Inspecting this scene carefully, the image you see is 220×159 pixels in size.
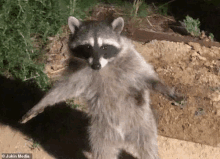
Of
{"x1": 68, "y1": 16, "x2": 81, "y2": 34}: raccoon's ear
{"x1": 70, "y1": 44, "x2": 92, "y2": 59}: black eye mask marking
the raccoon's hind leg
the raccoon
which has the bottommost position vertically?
the raccoon's hind leg

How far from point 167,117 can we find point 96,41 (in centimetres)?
164

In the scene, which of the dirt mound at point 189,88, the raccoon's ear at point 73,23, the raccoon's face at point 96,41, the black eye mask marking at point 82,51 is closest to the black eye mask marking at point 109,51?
the raccoon's face at point 96,41

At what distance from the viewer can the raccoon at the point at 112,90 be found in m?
2.47

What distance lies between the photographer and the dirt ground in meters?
3.17

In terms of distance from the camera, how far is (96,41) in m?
2.31

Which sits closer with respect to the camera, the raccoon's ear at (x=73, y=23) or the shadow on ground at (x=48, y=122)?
the raccoon's ear at (x=73, y=23)

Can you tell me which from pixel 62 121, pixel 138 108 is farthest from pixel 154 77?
pixel 62 121

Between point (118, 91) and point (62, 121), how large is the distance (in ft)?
4.68

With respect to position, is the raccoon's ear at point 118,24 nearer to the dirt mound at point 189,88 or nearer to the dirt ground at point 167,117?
the dirt ground at point 167,117

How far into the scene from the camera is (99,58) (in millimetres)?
2283

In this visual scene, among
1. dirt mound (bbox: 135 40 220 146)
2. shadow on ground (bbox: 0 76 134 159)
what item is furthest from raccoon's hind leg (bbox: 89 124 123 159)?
dirt mound (bbox: 135 40 220 146)

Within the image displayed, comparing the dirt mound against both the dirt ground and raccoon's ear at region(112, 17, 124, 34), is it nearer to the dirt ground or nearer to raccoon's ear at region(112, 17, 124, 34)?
the dirt ground

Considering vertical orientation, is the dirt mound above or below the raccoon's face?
below

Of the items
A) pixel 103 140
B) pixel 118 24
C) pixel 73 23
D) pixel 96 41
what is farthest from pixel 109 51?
pixel 103 140
